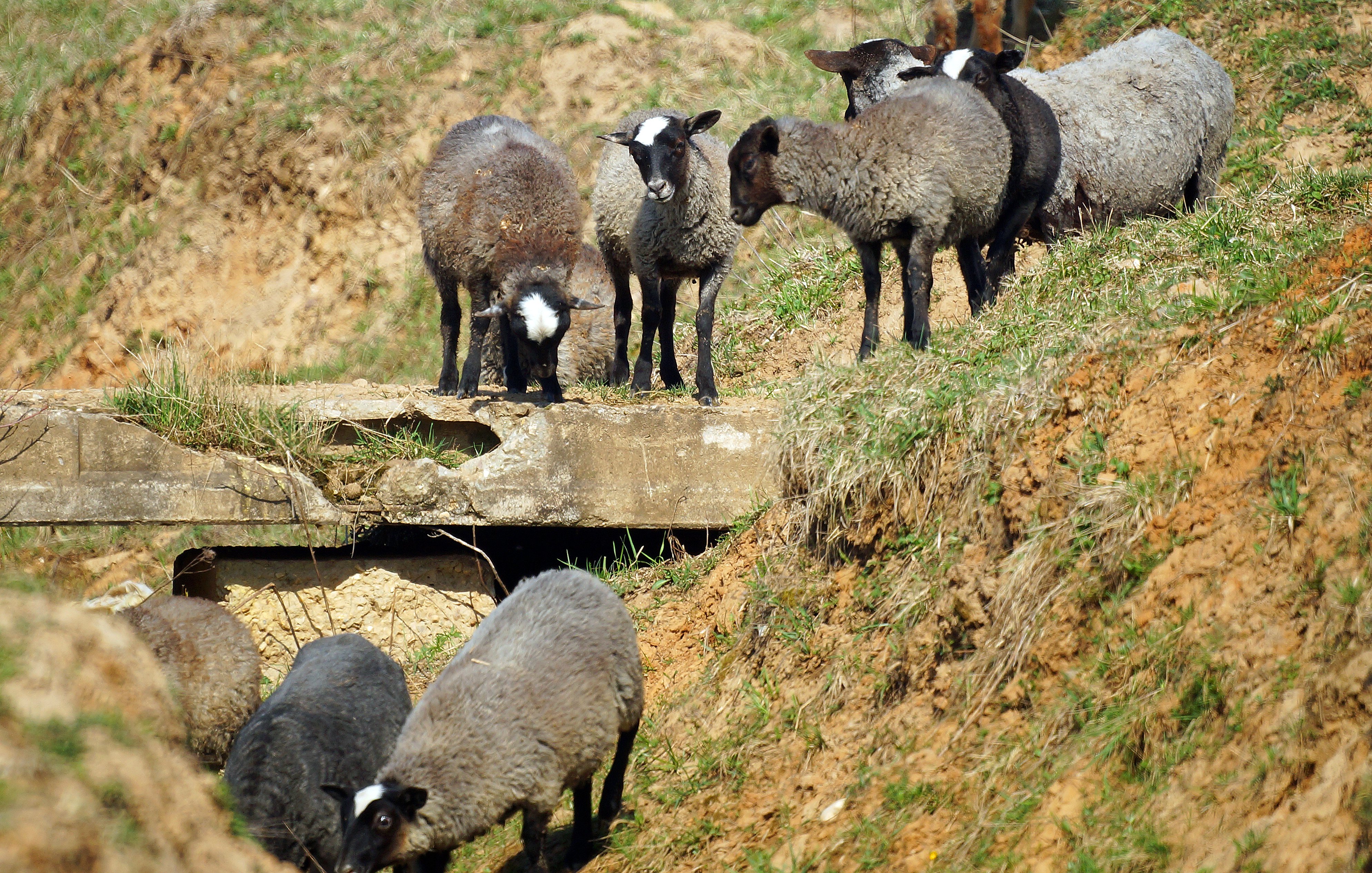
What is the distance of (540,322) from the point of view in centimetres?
768

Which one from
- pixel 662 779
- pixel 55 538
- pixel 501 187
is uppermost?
pixel 501 187

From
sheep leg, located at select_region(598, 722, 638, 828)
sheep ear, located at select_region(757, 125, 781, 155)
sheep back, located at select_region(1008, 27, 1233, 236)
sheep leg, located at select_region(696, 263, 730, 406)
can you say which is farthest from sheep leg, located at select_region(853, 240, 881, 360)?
sheep leg, located at select_region(598, 722, 638, 828)

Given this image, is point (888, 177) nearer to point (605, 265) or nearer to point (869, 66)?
point (869, 66)

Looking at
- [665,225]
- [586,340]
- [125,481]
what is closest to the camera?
[125,481]

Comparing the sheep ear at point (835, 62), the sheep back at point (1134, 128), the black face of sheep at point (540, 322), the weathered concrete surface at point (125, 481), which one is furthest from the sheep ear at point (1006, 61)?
the weathered concrete surface at point (125, 481)

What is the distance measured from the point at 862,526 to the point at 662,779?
1547mm

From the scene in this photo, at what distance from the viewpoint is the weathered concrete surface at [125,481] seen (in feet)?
24.7

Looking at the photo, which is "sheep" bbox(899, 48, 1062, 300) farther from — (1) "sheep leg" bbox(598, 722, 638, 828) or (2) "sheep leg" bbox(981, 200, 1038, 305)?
(1) "sheep leg" bbox(598, 722, 638, 828)

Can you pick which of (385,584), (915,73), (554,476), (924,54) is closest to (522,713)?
(554,476)

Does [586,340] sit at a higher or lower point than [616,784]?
higher

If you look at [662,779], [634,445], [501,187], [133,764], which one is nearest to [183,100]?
[501,187]

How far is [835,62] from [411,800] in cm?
685

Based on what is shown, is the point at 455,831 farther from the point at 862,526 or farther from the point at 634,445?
the point at 634,445

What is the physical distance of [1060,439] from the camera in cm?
517
